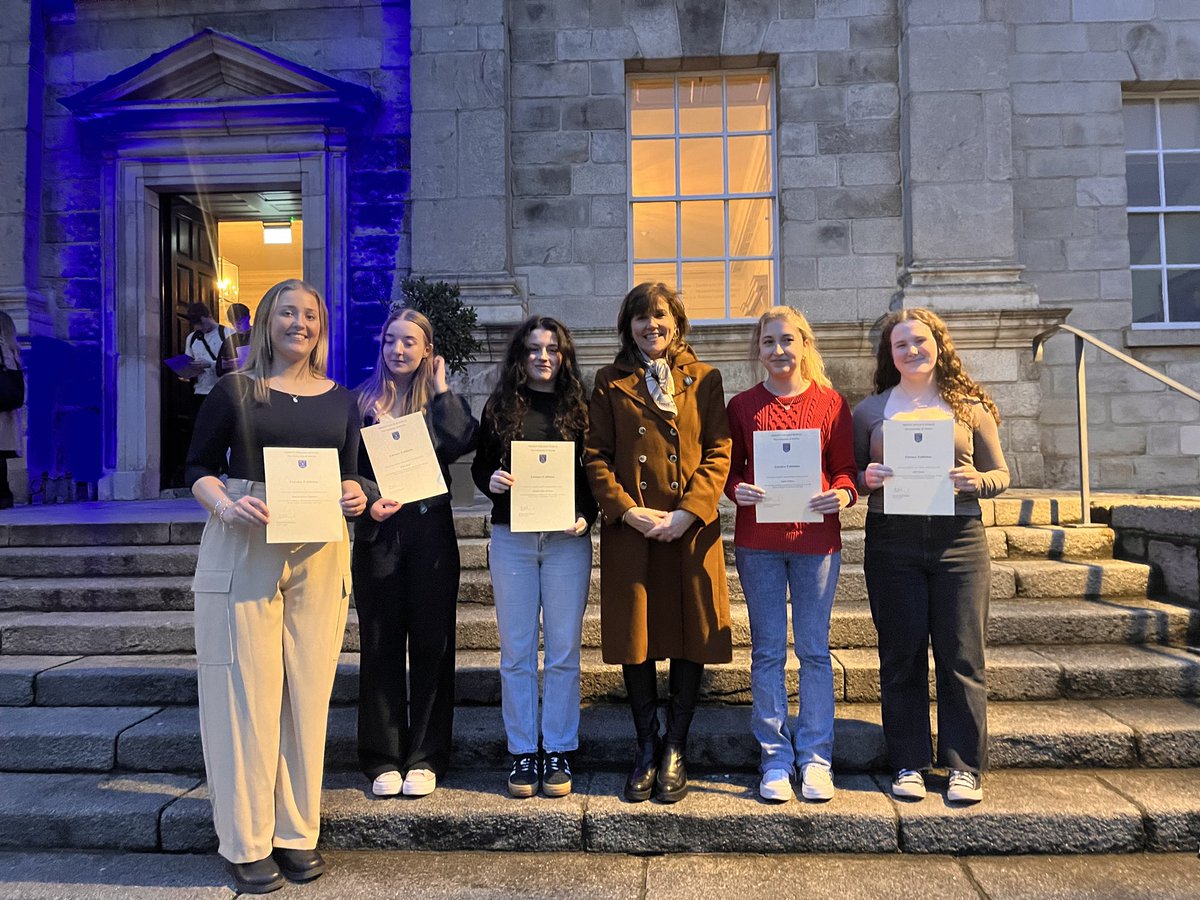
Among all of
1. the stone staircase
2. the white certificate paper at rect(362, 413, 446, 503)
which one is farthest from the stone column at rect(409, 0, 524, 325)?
the white certificate paper at rect(362, 413, 446, 503)

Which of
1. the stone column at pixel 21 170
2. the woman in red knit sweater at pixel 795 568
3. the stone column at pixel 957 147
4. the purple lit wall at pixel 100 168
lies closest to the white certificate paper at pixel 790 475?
the woman in red knit sweater at pixel 795 568

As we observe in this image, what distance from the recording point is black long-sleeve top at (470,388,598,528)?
3041 millimetres

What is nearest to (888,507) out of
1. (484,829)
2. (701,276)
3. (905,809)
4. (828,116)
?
(905,809)

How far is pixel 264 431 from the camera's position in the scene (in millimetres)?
2633

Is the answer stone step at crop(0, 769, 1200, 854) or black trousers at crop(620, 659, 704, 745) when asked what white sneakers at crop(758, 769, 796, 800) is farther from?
black trousers at crop(620, 659, 704, 745)

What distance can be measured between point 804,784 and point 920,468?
1284mm

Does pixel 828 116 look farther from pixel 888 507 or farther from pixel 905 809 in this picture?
pixel 905 809

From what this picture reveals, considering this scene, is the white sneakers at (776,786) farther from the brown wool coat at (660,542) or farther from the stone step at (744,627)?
the stone step at (744,627)

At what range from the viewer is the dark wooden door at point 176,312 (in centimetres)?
768

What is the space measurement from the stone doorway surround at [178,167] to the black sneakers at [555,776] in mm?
5316

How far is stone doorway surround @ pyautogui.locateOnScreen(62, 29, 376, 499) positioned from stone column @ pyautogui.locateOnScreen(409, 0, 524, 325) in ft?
2.56

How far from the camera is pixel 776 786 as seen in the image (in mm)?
2871

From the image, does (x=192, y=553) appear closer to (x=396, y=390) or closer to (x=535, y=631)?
(x=396, y=390)

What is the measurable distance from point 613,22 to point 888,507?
5.93m
